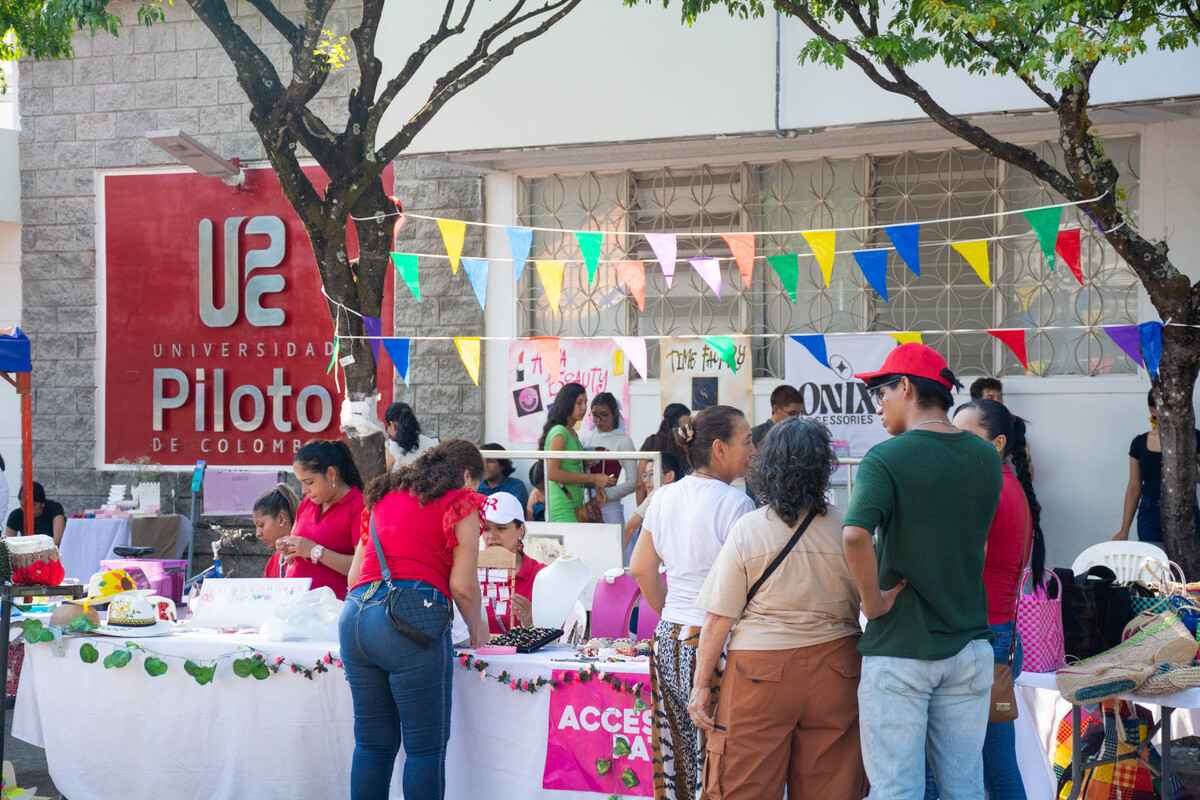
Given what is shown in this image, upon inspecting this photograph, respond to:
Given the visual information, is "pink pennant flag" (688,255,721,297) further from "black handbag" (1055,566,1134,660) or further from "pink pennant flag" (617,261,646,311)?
"black handbag" (1055,566,1134,660)

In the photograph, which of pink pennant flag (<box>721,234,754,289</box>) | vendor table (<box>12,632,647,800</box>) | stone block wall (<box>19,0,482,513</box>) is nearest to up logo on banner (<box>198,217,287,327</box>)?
stone block wall (<box>19,0,482,513</box>)

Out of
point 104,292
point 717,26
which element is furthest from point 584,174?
point 104,292

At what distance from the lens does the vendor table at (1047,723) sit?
4648 mm

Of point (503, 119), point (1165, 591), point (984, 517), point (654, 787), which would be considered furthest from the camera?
point (503, 119)

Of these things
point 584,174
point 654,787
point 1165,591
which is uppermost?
point 584,174

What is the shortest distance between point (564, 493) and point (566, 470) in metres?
0.14

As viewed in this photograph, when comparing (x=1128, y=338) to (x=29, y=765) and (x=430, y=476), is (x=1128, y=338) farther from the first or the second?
(x=29, y=765)

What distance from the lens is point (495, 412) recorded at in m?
11.0

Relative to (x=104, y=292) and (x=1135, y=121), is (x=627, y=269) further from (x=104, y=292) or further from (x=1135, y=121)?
(x=104, y=292)

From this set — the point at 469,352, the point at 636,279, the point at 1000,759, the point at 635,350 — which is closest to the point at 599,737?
the point at 1000,759

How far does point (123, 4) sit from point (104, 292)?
8.83 ft

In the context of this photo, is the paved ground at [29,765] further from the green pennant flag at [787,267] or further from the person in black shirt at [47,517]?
the green pennant flag at [787,267]

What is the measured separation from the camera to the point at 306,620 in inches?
230

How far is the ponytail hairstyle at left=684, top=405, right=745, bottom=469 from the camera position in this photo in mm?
4543
